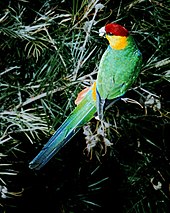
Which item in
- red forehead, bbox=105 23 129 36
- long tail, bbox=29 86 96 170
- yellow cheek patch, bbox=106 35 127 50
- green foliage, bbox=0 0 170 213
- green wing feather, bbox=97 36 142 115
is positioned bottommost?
green foliage, bbox=0 0 170 213

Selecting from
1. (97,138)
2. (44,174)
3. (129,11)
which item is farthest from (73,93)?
(44,174)

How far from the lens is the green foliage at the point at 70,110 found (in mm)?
883

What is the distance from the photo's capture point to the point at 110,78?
0.50 metres

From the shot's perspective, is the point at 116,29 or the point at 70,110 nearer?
the point at 116,29

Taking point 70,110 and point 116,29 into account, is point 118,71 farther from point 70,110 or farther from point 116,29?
point 70,110

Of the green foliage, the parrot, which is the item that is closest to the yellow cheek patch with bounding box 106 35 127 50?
the parrot

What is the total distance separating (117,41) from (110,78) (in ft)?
0.16

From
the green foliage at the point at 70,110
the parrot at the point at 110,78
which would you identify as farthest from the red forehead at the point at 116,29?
the green foliage at the point at 70,110

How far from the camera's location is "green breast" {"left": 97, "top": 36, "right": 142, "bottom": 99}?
1.64ft

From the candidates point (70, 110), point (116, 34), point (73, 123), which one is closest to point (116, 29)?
point (116, 34)

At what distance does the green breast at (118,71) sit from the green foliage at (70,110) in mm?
275

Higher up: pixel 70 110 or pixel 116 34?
pixel 116 34

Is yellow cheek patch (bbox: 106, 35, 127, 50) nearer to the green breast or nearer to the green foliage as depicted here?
the green breast

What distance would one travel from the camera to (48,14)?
A: 96 centimetres
